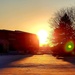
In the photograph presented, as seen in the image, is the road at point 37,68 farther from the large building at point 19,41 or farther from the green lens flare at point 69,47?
the large building at point 19,41

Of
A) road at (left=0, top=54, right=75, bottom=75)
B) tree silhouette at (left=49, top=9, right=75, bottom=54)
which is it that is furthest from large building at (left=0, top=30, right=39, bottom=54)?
road at (left=0, top=54, right=75, bottom=75)

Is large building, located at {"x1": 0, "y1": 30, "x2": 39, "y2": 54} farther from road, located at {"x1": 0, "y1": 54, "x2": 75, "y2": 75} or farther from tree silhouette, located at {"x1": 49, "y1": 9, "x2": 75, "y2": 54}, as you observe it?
road, located at {"x1": 0, "y1": 54, "x2": 75, "y2": 75}

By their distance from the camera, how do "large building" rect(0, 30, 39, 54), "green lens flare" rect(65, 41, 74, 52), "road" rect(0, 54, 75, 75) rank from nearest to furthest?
"road" rect(0, 54, 75, 75) < "green lens flare" rect(65, 41, 74, 52) < "large building" rect(0, 30, 39, 54)

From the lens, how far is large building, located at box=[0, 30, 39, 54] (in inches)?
4605

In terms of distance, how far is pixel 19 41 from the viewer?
5030 inches

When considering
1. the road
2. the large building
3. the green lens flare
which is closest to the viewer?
the road

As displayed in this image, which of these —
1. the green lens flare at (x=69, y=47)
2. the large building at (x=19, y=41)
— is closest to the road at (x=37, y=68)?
the green lens flare at (x=69, y=47)

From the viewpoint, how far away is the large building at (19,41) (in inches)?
4605

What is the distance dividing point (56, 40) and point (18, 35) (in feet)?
133

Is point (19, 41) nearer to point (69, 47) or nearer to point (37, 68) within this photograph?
point (69, 47)

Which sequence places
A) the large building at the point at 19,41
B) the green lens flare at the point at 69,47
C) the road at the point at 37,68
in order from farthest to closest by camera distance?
the large building at the point at 19,41 → the green lens flare at the point at 69,47 → the road at the point at 37,68

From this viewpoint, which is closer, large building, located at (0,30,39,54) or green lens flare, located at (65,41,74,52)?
green lens flare, located at (65,41,74,52)

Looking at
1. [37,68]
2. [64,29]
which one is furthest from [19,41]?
[37,68]

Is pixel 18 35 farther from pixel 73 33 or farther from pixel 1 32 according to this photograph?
pixel 73 33
